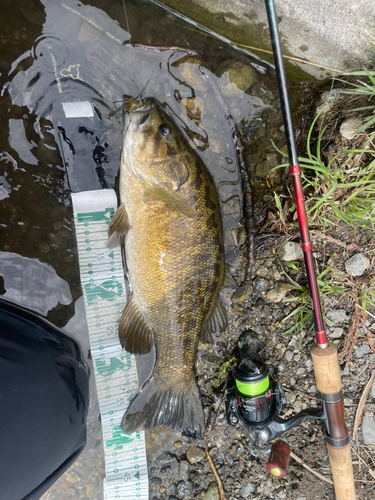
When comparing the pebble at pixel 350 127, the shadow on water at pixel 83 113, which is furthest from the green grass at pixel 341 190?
the shadow on water at pixel 83 113

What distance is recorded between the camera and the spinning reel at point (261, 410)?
207 centimetres

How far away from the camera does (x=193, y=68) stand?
223 cm

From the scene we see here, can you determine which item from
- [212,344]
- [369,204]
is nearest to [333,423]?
[212,344]

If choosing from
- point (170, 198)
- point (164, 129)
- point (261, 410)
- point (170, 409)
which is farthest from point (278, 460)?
point (164, 129)

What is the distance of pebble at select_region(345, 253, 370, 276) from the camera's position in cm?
218

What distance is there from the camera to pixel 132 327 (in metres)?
2.18

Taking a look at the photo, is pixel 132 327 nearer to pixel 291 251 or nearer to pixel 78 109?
pixel 291 251

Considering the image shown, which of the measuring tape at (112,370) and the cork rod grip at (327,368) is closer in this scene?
the cork rod grip at (327,368)

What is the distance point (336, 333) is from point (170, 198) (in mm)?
1689

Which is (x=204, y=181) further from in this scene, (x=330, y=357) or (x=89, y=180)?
(x=330, y=357)

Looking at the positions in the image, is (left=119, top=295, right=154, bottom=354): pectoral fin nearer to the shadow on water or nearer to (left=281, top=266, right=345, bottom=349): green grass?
the shadow on water

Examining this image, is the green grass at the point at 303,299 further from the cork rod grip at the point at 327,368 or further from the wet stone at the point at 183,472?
the wet stone at the point at 183,472

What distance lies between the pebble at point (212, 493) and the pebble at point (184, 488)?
13 cm

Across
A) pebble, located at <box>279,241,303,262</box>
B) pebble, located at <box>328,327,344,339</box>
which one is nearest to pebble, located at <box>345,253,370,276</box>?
pebble, located at <box>279,241,303,262</box>
